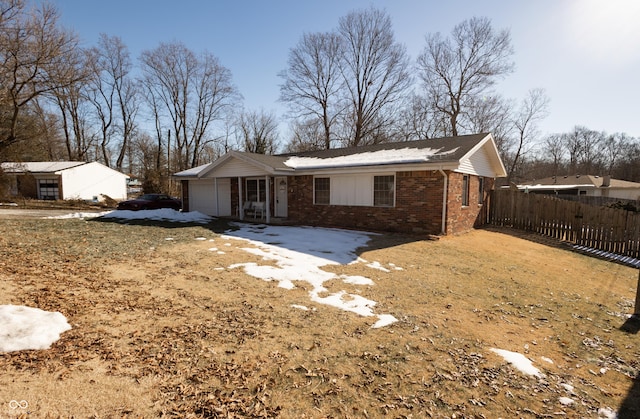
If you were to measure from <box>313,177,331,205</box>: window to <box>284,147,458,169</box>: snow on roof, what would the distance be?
0.70 metres

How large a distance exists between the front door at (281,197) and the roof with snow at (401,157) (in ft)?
2.97

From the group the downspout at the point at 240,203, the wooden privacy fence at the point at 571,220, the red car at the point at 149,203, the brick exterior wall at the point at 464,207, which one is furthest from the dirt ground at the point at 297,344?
the red car at the point at 149,203

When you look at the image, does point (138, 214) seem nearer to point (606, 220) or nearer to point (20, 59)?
point (20, 59)

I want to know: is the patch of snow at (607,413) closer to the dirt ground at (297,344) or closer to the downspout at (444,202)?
the dirt ground at (297,344)

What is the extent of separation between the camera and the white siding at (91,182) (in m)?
26.6

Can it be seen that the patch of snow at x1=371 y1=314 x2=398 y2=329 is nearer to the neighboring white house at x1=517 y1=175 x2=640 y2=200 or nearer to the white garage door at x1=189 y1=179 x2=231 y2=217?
the white garage door at x1=189 y1=179 x2=231 y2=217

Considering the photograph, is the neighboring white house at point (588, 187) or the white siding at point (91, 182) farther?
the neighboring white house at point (588, 187)

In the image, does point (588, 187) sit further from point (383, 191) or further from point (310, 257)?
point (310, 257)

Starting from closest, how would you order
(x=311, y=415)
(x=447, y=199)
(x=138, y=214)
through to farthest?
(x=311, y=415), (x=447, y=199), (x=138, y=214)

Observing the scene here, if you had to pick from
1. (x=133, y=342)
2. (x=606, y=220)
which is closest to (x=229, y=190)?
(x=133, y=342)

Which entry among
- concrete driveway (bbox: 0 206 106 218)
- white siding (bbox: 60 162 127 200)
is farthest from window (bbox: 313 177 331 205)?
white siding (bbox: 60 162 127 200)

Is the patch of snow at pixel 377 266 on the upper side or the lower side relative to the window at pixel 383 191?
lower

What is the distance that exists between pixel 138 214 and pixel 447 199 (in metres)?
14.4

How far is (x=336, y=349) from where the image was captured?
11.8ft
